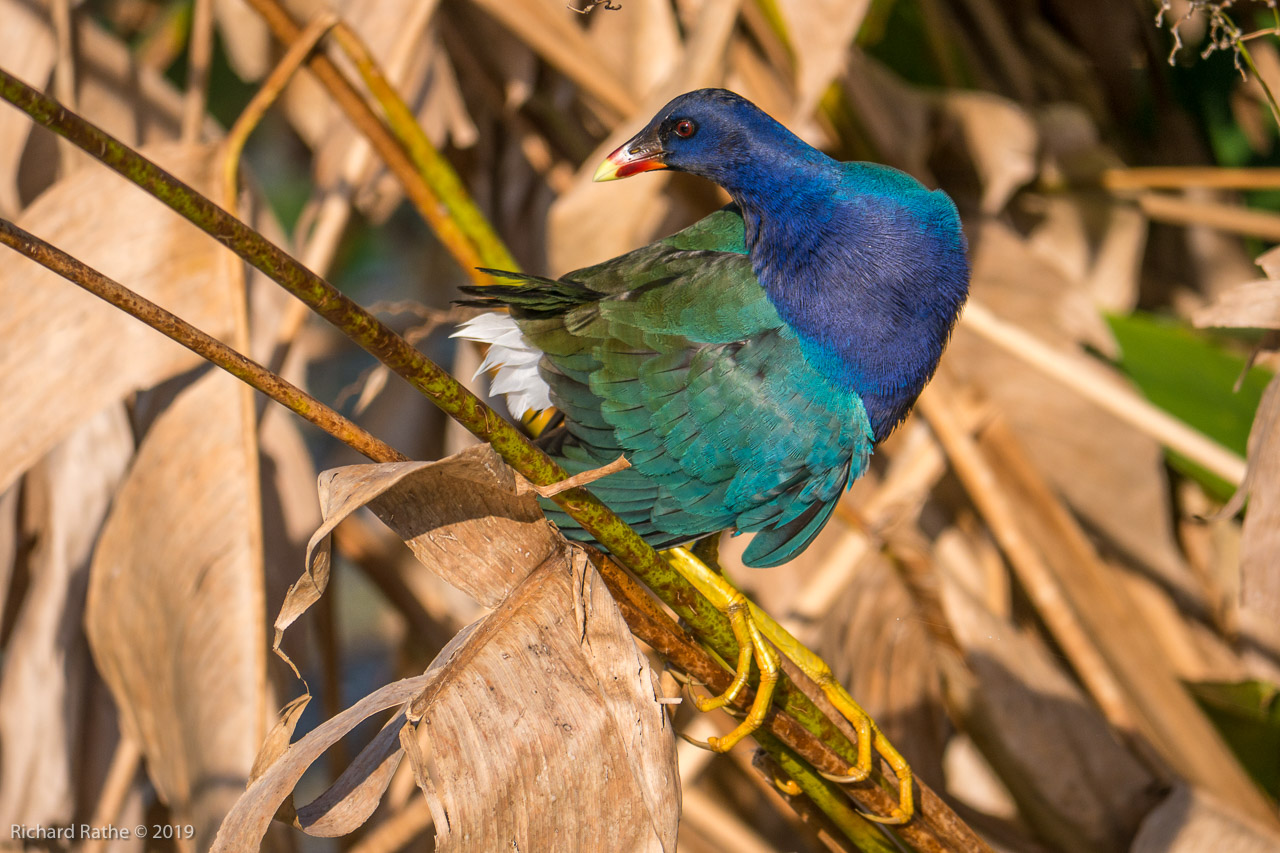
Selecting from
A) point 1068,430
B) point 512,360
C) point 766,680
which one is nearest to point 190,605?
point 512,360

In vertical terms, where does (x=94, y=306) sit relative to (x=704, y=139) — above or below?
above

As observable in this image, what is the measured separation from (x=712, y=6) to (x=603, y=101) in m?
0.26

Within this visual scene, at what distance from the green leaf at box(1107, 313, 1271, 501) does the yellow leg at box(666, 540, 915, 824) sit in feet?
3.22

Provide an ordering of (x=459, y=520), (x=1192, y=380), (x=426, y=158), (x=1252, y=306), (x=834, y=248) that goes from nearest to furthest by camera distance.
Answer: (x=459, y=520) → (x=1252, y=306) → (x=834, y=248) → (x=426, y=158) → (x=1192, y=380)

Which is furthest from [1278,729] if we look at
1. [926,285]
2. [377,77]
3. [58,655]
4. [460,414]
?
[58,655]

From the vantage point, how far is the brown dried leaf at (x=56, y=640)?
1530 millimetres

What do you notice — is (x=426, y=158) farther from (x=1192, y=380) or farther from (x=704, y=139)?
(x=1192, y=380)

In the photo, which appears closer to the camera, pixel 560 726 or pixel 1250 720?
pixel 560 726

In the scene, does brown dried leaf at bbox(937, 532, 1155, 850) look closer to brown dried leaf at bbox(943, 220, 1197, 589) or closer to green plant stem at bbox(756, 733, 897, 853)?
brown dried leaf at bbox(943, 220, 1197, 589)

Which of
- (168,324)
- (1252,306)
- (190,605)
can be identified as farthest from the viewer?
(190,605)

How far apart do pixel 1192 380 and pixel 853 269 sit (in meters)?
1.12

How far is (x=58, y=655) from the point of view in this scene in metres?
1.53

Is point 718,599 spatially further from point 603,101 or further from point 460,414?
point 603,101

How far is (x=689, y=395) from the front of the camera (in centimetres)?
115
